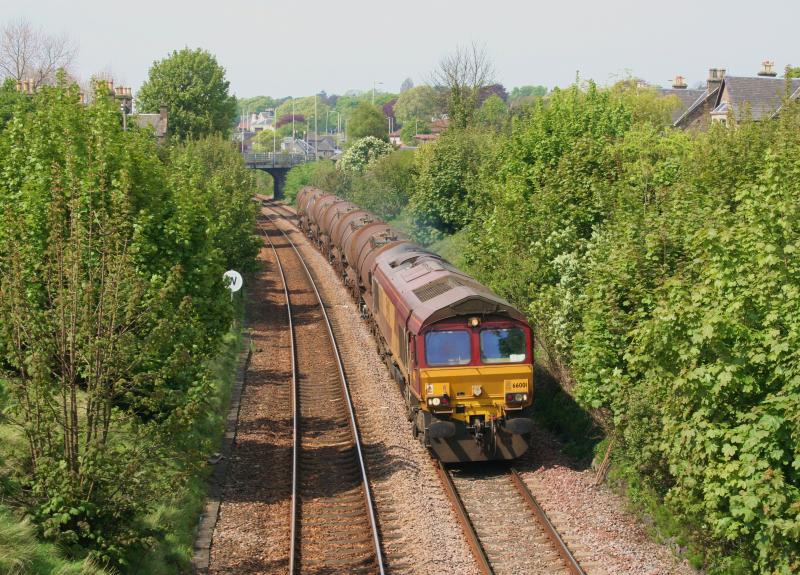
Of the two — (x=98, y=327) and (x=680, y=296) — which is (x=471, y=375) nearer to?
(x=680, y=296)

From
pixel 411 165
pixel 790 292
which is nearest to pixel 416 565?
pixel 790 292

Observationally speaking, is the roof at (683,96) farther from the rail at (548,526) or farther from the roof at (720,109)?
the rail at (548,526)

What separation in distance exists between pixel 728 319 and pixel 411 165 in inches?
1701

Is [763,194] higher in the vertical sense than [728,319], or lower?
higher

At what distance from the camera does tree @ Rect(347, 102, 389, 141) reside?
121 m

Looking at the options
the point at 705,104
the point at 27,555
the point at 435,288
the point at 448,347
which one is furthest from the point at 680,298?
the point at 705,104

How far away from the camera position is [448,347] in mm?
17297

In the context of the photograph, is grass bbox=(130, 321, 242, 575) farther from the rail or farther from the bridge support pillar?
the bridge support pillar

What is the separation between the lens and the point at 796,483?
35.0ft

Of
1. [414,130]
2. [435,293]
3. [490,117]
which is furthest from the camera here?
[414,130]

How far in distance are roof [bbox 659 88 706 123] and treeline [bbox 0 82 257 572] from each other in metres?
44.7

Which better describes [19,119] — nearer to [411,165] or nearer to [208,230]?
[208,230]

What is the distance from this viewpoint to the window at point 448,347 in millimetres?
17250

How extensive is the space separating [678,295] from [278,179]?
9623cm
